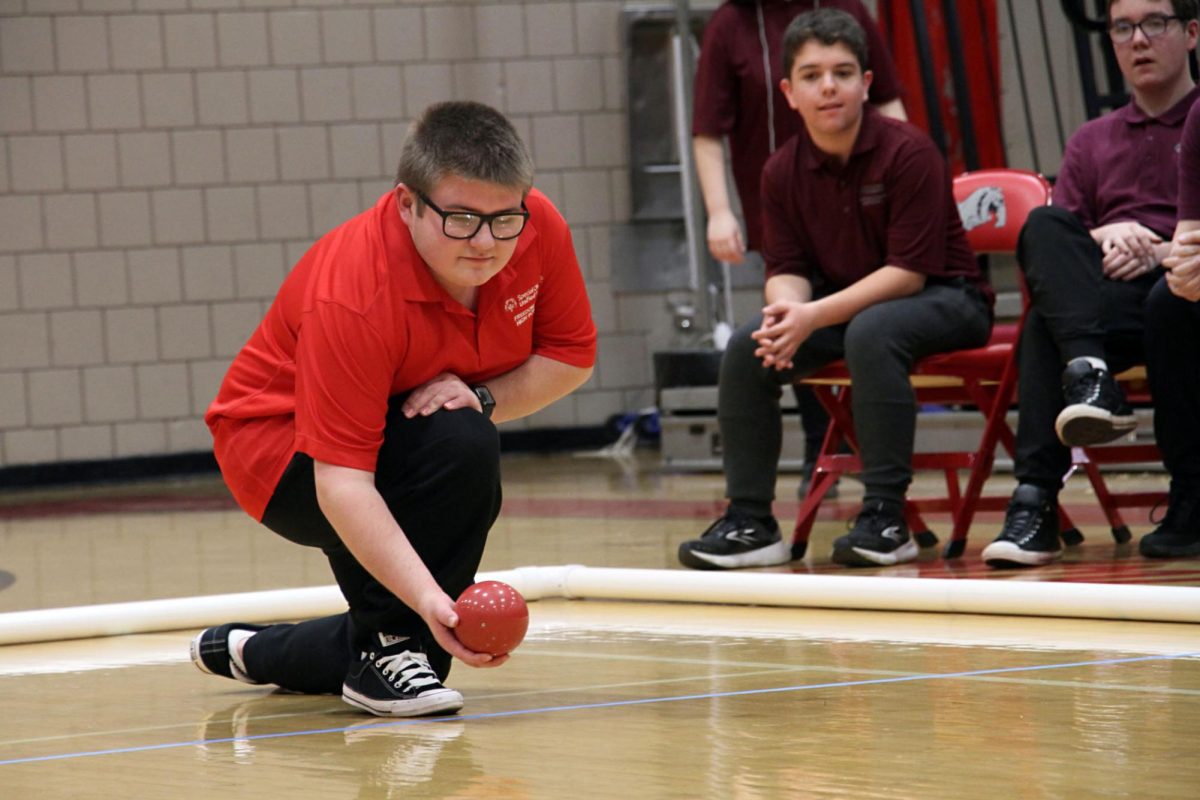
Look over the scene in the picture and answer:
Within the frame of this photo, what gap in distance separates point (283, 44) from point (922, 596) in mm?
5388

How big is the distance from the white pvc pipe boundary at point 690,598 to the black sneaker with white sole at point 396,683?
917 millimetres

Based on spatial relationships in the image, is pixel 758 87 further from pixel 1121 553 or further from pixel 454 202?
pixel 454 202

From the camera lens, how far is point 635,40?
8.10 meters

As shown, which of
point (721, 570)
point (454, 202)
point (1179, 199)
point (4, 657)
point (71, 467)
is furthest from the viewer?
point (71, 467)

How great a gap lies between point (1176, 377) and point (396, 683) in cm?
195

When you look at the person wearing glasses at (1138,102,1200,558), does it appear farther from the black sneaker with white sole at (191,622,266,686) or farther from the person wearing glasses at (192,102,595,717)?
the black sneaker with white sole at (191,622,266,686)

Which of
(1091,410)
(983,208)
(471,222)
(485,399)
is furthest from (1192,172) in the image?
(471,222)

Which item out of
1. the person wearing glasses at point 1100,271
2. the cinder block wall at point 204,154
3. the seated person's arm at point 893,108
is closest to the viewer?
the person wearing glasses at point 1100,271

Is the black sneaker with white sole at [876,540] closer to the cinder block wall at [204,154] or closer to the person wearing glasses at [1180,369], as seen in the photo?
the person wearing glasses at [1180,369]

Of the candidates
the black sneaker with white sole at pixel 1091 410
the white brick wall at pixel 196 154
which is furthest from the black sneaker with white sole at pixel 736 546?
the white brick wall at pixel 196 154

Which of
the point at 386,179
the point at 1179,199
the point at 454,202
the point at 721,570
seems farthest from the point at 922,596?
the point at 386,179

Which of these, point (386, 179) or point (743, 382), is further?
point (386, 179)

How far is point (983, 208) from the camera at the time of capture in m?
4.26

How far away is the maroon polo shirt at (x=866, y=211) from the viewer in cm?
395
